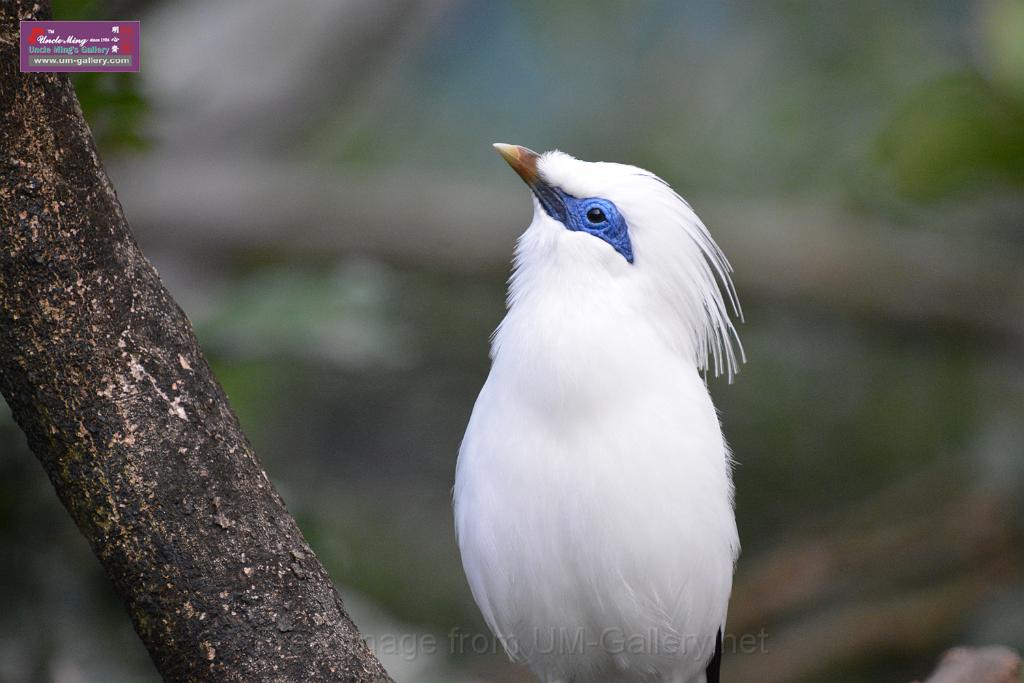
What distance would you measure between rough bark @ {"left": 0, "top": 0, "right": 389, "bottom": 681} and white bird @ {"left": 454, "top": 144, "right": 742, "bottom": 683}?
0.62m

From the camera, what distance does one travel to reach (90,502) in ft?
6.81

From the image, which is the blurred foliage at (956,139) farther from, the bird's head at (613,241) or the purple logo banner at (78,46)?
the purple logo banner at (78,46)

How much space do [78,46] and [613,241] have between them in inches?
53.9

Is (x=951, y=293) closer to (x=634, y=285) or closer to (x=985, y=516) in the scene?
(x=985, y=516)

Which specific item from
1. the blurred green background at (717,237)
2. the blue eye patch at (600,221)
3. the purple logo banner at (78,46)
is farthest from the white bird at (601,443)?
the blurred green background at (717,237)

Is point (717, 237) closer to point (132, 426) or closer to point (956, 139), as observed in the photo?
point (956, 139)

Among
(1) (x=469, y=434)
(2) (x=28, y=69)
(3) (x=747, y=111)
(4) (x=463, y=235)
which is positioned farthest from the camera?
(3) (x=747, y=111)

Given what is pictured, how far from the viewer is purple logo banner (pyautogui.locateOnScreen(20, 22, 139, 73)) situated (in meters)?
1.99

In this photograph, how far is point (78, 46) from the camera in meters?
2.44

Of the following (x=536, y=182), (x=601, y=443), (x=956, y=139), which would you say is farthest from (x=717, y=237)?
(x=601, y=443)

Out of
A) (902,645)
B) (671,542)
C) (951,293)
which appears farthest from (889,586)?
(671,542)

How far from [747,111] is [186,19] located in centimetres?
394

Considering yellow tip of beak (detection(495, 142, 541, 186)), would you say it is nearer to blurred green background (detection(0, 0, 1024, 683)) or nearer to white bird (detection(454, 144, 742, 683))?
white bird (detection(454, 144, 742, 683))

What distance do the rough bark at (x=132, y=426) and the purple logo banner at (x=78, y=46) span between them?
3 cm
